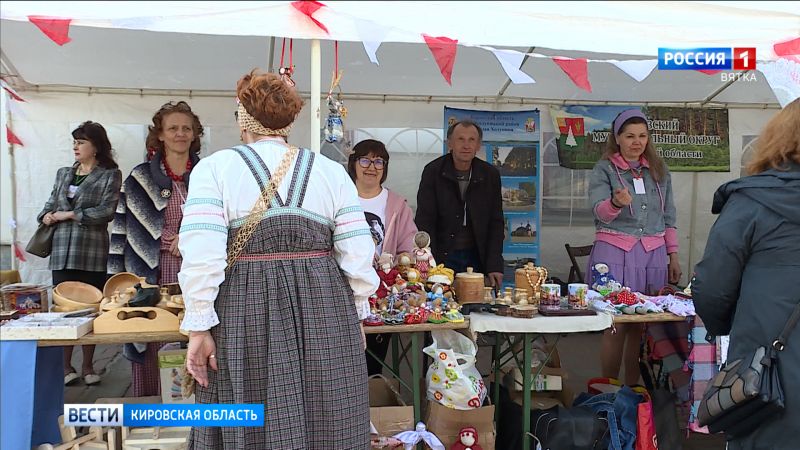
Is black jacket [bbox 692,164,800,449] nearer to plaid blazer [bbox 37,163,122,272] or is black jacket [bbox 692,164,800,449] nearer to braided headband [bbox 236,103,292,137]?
braided headband [bbox 236,103,292,137]

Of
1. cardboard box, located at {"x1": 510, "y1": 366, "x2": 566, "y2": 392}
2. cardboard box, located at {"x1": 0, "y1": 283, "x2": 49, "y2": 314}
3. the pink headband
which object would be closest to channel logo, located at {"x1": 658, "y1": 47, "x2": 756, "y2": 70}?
the pink headband

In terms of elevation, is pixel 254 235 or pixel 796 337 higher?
pixel 254 235

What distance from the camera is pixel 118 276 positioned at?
284cm

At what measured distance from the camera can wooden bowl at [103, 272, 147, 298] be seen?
281 centimetres

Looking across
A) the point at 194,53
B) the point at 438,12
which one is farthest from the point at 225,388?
the point at 194,53

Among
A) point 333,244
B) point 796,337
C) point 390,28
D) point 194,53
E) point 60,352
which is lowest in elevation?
point 60,352

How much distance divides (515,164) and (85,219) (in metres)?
3.31

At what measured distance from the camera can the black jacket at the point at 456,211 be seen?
3.81m

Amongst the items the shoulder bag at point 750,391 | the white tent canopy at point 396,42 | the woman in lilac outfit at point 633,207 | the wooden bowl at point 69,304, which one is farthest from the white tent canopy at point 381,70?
the shoulder bag at point 750,391

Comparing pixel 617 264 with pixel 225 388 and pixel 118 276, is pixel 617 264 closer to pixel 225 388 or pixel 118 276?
pixel 225 388

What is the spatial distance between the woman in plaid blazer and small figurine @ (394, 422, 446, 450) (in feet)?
7.44

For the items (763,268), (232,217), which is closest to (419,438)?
(232,217)

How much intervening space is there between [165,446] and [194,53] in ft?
8.42

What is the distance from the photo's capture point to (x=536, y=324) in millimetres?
2705
